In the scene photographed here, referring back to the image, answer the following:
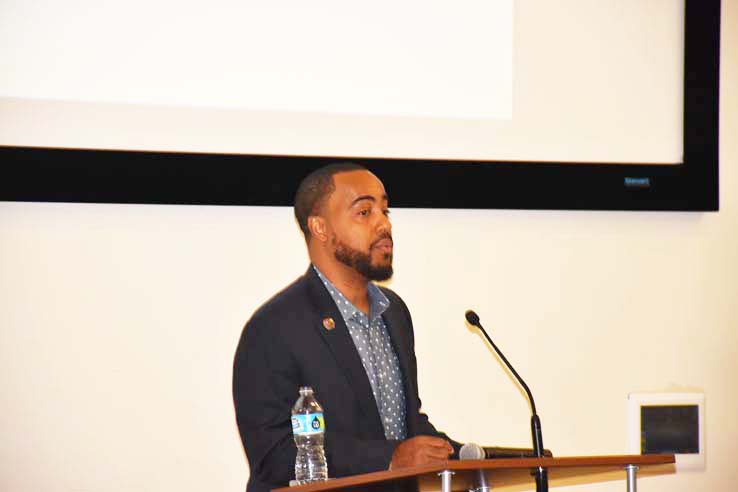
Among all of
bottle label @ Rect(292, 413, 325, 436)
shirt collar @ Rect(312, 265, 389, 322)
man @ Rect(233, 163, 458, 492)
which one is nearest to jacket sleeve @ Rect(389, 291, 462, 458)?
man @ Rect(233, 163, 458, 492)

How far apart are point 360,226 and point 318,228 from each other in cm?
16

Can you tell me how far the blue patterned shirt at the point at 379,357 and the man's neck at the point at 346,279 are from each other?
0.06 feet

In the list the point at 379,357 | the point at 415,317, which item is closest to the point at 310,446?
the point at 379,357

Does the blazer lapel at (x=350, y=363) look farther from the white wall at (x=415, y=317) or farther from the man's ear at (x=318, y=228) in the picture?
the white wall at (x=415, y=317)

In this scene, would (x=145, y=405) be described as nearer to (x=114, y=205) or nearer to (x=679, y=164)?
(x=114, y=205)

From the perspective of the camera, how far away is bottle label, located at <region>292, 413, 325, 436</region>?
2672mm

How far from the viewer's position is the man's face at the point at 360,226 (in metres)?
3.14

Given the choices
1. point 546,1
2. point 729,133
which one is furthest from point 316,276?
point 729,133

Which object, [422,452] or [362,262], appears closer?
[422,452]

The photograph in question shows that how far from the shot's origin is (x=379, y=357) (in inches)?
124

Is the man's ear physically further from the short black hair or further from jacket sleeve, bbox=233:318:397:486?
jacket sleeve, bbox=233:318:397:486

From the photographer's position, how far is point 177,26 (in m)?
3.58

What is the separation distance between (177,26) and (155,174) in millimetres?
558

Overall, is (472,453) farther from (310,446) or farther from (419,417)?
(419,417)
